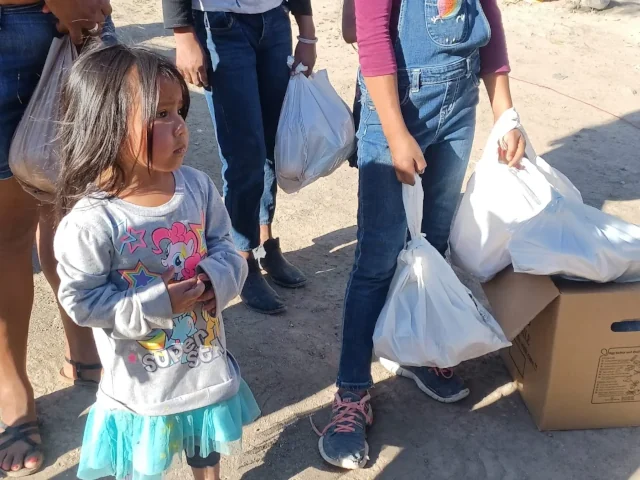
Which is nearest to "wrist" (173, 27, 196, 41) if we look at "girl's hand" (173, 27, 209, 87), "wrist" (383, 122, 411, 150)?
"girl's hand" (173, 27, 209, 87)

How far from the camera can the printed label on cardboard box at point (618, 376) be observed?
2383 millimetres

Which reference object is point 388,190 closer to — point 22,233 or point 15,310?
point 22,233

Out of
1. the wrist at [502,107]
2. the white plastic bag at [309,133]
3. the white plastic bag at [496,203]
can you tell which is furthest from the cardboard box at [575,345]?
the white plastic bag at [309,133]

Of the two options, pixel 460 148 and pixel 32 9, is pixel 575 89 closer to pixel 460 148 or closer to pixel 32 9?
pixel 460 148

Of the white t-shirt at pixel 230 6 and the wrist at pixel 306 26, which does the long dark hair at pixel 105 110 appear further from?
the wrist at pixel 306 26

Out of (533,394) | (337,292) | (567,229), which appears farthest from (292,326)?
(567,229)

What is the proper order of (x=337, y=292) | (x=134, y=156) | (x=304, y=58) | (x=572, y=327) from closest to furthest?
(x=134, y=156)
(x=572, y=327)
(x=304, y=58)
(x=337, y=292)

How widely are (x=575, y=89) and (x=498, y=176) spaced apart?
361cm

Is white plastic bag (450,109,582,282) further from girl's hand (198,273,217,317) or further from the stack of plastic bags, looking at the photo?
girl's hand (198,273,217,317)

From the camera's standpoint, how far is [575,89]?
565 cm

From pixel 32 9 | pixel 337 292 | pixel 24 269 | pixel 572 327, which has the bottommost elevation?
pixel 337 292

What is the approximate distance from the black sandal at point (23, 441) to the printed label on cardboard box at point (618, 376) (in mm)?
1876

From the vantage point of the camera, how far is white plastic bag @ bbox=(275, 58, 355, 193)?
288cm

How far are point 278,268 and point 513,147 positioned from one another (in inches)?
53.4
